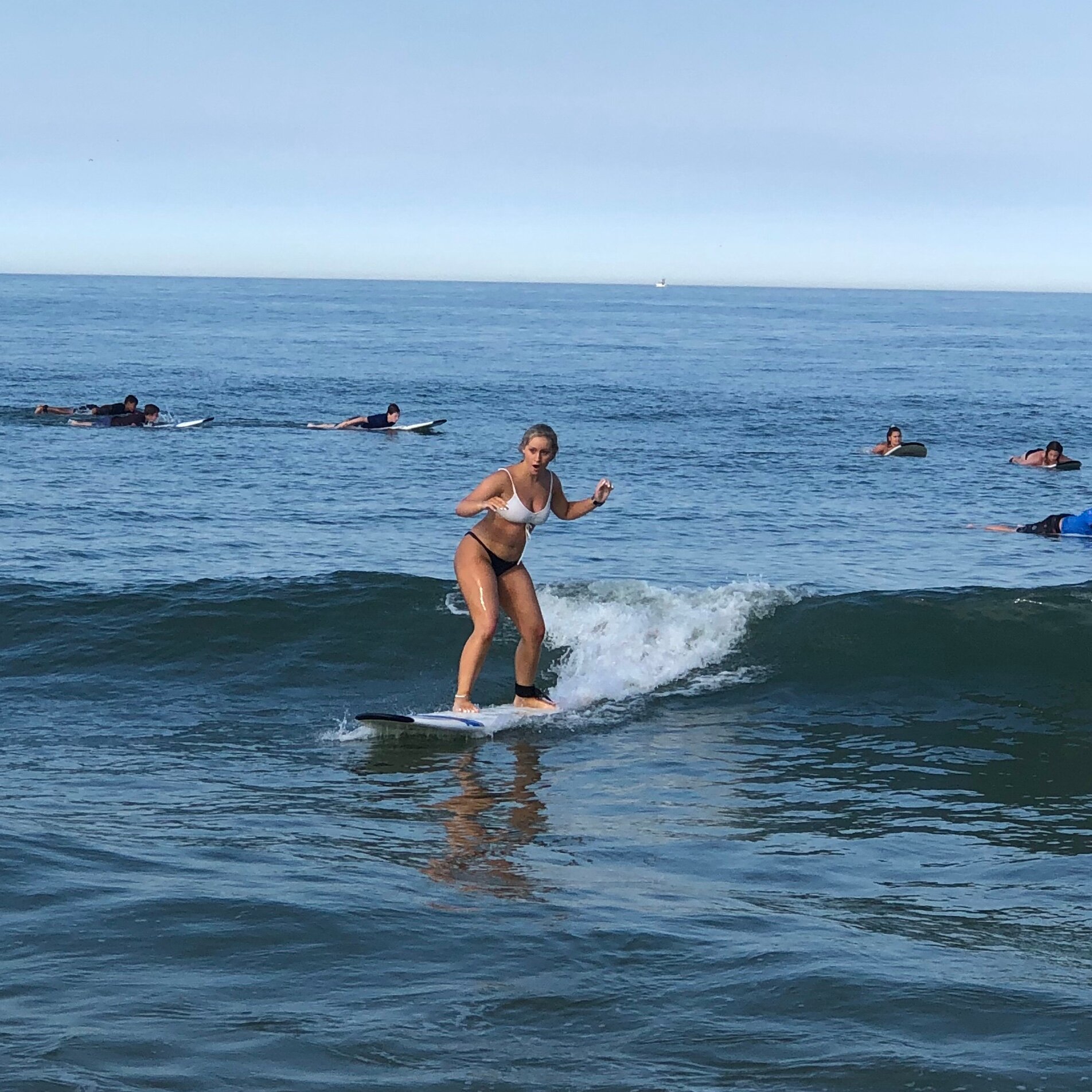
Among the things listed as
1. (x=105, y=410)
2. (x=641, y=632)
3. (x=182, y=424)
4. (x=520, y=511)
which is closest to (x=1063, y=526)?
(x=641, y=632)

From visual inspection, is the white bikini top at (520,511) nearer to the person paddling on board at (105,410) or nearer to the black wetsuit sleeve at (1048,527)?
the black wetsuit sleeve at (1048,527)

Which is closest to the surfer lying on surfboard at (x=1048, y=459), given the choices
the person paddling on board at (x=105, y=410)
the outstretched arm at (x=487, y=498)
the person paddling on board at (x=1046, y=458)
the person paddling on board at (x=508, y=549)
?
the person paddling on board at (x=1046, y=458)

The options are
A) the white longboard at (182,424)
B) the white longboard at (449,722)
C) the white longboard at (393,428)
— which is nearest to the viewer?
the white longboard at (449,722)

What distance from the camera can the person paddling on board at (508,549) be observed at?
955 centimetres

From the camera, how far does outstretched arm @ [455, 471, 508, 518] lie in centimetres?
941

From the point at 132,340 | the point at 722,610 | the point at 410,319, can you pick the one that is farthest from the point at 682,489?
the point at 410,319

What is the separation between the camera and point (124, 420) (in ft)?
104

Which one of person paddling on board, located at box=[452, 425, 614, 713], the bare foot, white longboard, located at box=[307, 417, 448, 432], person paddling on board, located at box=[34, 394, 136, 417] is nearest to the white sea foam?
the bare foot

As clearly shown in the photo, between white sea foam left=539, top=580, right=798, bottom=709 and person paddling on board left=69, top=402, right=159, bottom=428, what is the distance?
63.0 ft

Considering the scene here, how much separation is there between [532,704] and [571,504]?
1831mm

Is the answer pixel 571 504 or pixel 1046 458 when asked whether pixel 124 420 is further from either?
pixel 571 504

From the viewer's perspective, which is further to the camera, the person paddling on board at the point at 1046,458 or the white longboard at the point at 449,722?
the person paddling on board at the point at 1046,458

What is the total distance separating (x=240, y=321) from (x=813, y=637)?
83.2 m

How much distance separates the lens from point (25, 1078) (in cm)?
447
